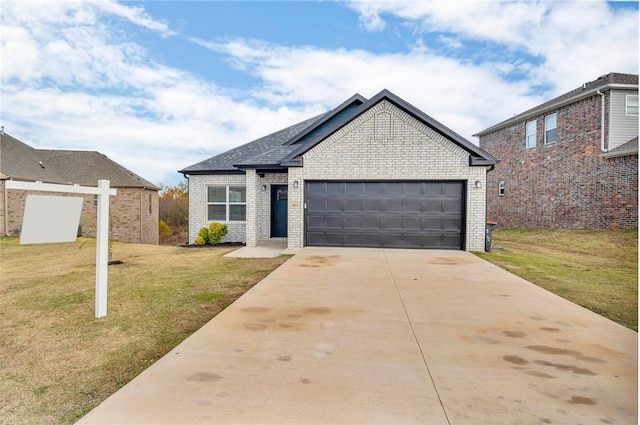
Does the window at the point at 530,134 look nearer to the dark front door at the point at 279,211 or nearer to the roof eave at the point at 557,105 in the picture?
the roof eave at the point at 557,105

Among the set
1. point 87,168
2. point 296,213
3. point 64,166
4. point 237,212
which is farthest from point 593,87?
point 64,166

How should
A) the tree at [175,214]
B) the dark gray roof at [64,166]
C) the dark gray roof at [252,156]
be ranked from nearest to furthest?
1. the dark gray roof at [252,156]
2. the dark gray roof at [64,166]
3. the tree at [175,214]

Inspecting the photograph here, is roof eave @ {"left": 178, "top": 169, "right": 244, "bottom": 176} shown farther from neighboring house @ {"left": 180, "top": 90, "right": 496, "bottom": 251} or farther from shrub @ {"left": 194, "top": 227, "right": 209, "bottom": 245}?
neighboring house @ {"left": 180, "top": 90, "right": 496, "bottom": 251}

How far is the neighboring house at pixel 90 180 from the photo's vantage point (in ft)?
66.2

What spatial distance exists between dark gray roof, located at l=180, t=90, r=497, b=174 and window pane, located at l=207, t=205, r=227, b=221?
152 cm

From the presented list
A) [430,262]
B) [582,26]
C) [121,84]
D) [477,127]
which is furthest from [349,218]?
[477,127]

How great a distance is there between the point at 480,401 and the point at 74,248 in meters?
15.9

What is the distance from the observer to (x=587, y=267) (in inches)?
396

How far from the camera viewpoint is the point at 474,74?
1644cm

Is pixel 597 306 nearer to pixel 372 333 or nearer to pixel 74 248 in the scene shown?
pixel 372 333

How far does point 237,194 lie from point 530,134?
1831 cm

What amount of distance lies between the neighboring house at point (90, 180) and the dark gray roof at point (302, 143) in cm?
933

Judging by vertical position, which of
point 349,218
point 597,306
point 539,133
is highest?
point 539,133

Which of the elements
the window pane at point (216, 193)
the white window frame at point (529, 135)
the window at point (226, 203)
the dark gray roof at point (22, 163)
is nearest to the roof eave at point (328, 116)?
the window at point (226, 203)
